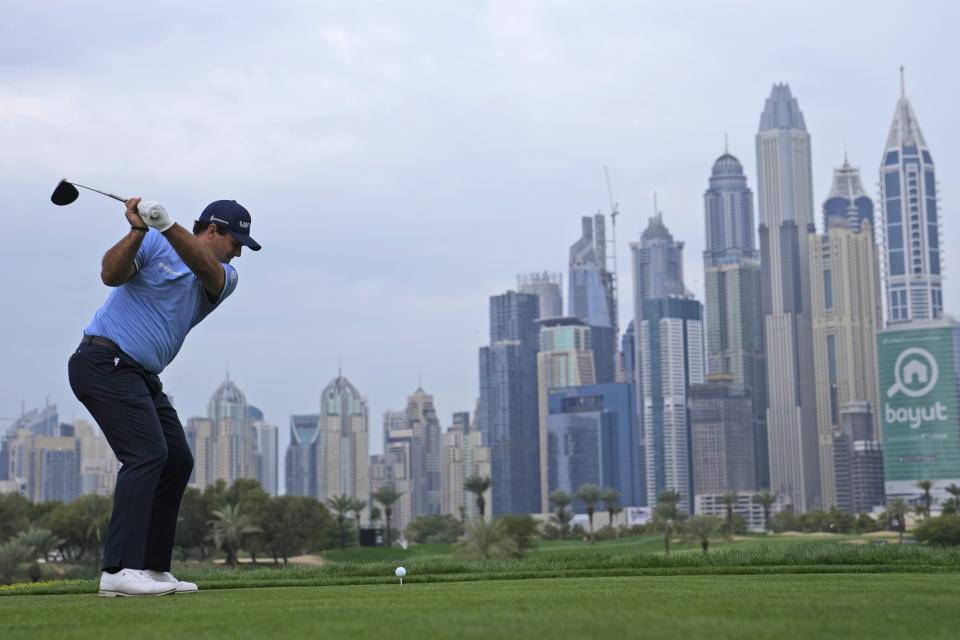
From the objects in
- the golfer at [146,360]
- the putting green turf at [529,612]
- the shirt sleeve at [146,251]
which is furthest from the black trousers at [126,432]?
the shirt sleeve at [146,251]

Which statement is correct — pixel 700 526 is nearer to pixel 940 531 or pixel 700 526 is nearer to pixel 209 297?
pixel 940 531

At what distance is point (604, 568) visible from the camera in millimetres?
11523

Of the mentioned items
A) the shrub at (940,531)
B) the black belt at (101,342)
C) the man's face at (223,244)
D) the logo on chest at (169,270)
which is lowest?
the shrub at (940,531)

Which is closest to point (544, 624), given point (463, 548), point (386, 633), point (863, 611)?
point (386, 633)

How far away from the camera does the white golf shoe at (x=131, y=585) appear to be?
7594 mm

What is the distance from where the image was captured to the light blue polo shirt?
793 cm

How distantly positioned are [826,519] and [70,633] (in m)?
175

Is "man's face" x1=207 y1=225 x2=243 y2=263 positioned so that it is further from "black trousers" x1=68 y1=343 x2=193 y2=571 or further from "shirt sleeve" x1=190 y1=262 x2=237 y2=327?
"black trousers" x1=68 y1=343 x2=193 y2=571

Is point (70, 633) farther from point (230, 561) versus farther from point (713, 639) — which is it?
point (230, 561)

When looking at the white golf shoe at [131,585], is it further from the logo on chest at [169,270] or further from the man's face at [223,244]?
the man's face at [223,244]

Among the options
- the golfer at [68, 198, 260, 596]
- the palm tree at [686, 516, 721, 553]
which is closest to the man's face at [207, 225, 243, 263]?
the golfer at [68, 198, 260, 596]

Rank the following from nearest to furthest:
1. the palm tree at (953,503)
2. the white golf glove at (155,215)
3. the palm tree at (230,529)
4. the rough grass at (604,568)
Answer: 1. the white golf glove at (155,215)
2. the rough grass at (604,568)
3. the palm tree at (230,529)
4. the palm tree at (953,503)

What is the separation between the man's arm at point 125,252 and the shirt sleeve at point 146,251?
79mm

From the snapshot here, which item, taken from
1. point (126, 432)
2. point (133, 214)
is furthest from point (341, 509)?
point (133, 214)
